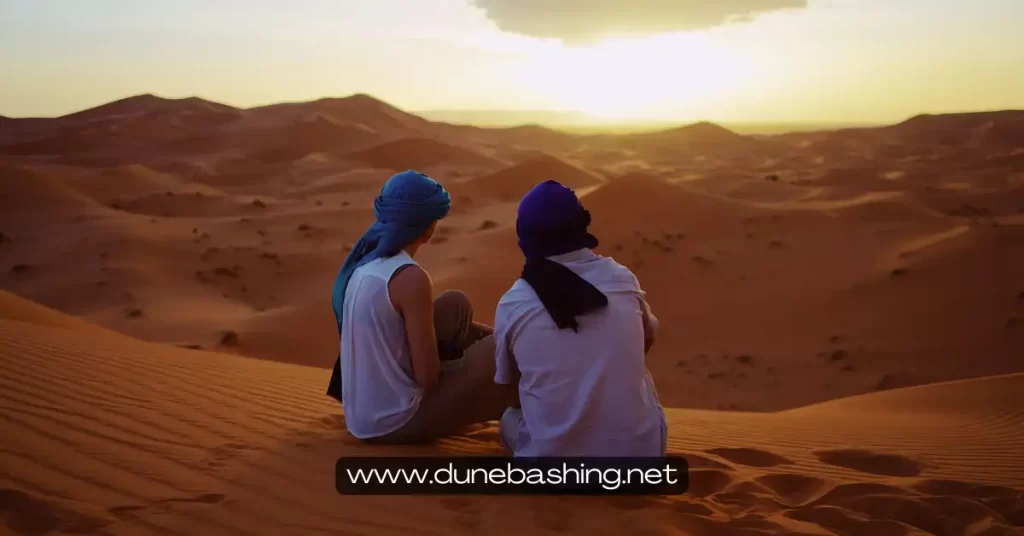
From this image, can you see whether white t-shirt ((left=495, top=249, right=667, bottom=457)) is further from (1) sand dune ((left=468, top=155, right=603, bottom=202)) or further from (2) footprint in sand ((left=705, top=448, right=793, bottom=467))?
(1) sand dune ((left=468, top=155, right=603, bottom=202))

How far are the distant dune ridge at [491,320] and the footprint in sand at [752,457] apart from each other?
2 centimetres

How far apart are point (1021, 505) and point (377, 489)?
3154 mm

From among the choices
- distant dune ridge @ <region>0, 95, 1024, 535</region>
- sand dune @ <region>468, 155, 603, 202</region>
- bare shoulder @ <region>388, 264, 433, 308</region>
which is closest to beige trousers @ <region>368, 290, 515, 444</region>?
distant dune ridge @ <region>0, 95, 1024, 535</region>

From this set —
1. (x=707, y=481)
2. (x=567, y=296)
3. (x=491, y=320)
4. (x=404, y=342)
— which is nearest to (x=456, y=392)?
(x=404, y=342)

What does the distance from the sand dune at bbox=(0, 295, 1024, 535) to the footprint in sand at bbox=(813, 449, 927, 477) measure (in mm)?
16

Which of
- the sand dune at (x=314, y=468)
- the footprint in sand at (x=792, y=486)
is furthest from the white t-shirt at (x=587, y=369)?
the footprint in sand at (x=792, y=486)

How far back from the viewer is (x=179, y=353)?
6961 millimetres

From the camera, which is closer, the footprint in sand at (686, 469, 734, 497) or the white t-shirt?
the white t-shirt

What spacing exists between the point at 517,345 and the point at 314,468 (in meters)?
1.27

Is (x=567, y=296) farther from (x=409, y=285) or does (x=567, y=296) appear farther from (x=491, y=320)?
(x=491, y=320)

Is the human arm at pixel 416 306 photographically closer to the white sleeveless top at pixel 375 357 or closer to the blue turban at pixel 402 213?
the white sleeveless top at pixel 375 357

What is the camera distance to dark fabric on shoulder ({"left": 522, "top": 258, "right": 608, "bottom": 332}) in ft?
10.2

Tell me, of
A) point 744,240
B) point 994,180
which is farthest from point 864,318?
point 994,180

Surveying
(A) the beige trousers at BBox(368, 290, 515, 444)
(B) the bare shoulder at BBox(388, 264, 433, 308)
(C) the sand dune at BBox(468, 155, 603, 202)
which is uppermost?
(C) the sand dune at BBox(468, 155, 603, 202)
